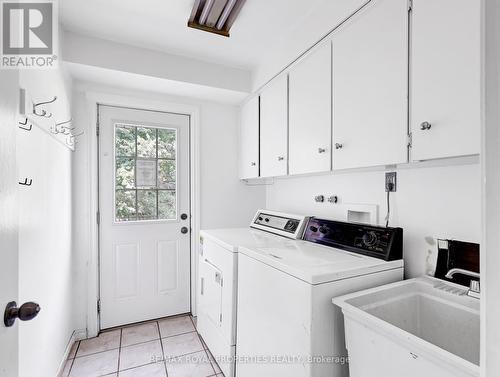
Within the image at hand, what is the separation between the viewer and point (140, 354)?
2.07m

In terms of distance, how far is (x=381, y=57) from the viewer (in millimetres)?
1298

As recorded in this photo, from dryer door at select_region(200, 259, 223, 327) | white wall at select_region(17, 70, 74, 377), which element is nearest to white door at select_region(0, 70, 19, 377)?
white wall at select_region(17, 70, 74, 377)

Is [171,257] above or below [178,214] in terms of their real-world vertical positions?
below

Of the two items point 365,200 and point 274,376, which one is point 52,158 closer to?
point 274,376

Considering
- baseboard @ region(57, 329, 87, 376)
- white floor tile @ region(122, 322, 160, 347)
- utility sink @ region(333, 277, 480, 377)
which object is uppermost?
utility sink @ region(333, 277, 480, 377)

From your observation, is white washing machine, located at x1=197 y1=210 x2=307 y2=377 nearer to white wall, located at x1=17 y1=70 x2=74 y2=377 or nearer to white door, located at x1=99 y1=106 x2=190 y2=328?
white door, located at x1=99 y1=106 x2=190 y2=328

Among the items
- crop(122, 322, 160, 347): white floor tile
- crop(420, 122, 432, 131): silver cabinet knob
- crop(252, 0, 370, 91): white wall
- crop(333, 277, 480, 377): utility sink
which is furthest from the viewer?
crop(122, 322, 160, 347): white floor tile

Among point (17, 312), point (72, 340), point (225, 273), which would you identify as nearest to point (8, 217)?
point (17, 312)

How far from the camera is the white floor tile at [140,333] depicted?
2258 mm

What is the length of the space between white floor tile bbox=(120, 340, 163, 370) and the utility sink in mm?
1617

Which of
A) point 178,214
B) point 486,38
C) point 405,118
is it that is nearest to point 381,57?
point 405,118

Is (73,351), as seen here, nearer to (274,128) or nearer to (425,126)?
(274,128)

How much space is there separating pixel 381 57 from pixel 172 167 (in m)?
2.04

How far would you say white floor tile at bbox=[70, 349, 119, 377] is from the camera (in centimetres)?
187
